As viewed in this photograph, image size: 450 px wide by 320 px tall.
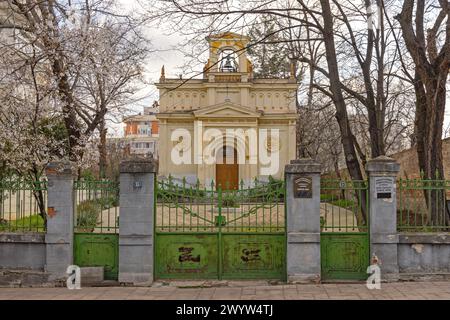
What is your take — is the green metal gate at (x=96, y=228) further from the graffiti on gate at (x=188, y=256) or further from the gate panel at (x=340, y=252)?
the gate panel at (x=340, y=252)

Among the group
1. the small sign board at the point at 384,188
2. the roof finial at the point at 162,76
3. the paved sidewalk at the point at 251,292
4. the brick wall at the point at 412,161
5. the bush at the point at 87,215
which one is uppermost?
the roof finial at the point at 162,76

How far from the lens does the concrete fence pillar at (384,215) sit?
10227mm

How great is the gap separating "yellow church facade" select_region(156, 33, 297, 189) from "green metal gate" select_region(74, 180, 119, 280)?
1935cm

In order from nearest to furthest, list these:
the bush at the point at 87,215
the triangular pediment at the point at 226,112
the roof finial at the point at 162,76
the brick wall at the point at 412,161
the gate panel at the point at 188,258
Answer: the gate panel at the point at 188,258
the bush at the point at 87,215
the brick wall at the point at 412,161
the triangular pediment at the point at 226,112
the roof finial at the point at 162,76

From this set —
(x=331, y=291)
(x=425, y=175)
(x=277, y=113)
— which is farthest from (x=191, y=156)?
(x=331, y=291)

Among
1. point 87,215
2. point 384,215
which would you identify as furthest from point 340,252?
point 87,215

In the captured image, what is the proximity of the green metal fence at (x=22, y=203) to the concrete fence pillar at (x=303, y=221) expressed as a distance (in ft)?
16.6

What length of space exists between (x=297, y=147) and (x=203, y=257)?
71.5 feet

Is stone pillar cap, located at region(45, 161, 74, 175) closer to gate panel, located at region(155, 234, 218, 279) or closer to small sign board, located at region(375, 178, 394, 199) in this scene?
gate panel, located at region(155, 234, 218, 279)

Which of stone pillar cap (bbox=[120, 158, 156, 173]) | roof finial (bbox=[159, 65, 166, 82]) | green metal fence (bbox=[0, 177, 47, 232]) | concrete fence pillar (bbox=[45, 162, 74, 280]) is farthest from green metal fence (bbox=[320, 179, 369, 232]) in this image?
roof finial (bbox=[159, 65, 166, 82])

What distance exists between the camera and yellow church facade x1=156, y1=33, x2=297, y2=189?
3023 cm

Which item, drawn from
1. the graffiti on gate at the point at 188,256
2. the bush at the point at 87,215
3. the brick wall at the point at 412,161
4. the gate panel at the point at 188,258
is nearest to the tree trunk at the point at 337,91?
the gate panel at the point at 188,258

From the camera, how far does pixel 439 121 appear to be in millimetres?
11992

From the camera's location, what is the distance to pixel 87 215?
35.1 feet
